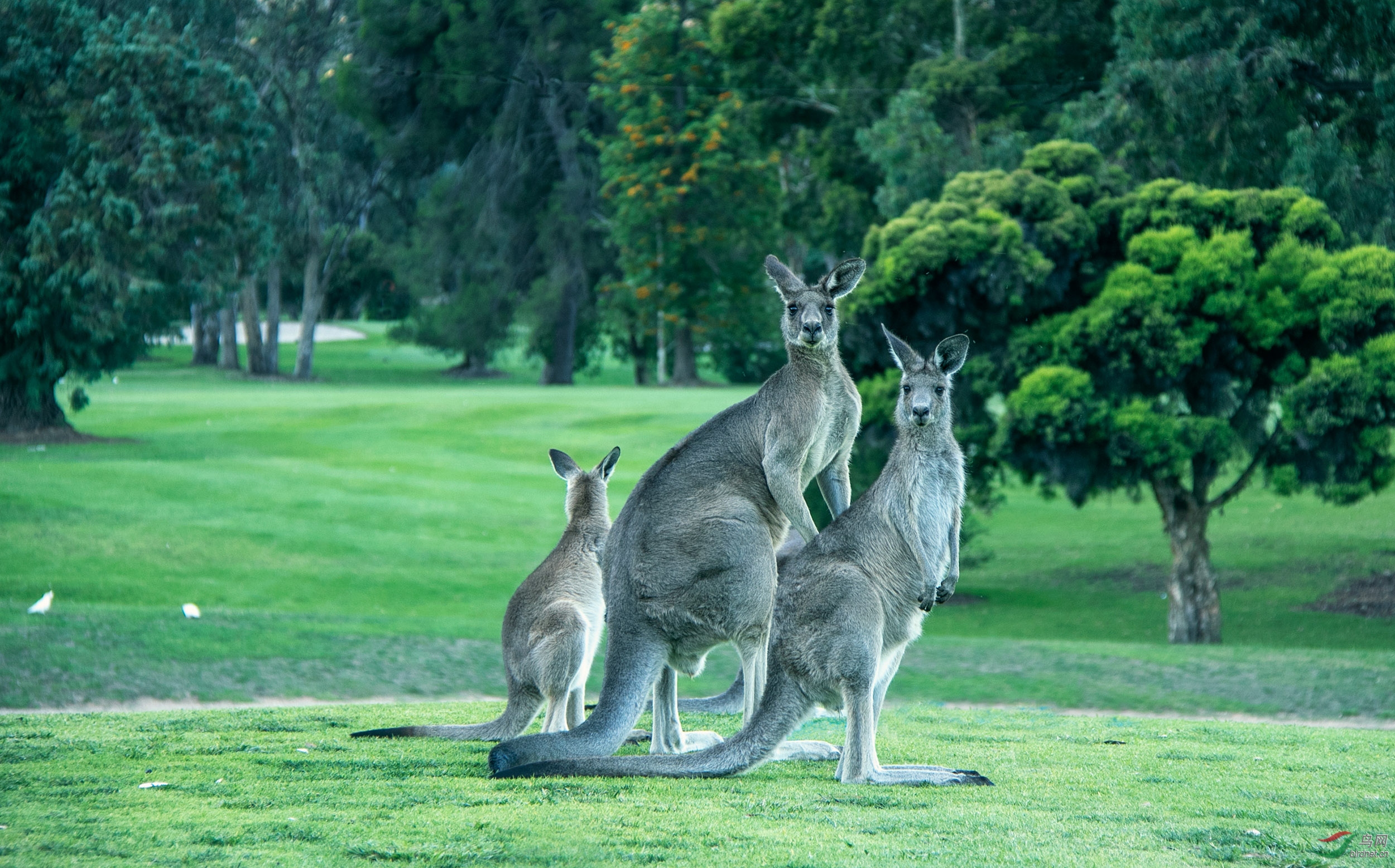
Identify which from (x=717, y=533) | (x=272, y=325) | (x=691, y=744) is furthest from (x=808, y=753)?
(x=272, y=325)

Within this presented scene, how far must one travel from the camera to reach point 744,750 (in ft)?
18.8

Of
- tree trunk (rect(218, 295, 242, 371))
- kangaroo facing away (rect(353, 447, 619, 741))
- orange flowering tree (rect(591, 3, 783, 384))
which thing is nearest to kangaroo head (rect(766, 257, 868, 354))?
kangaroo facing away (rect(353, 447, 619, 741))

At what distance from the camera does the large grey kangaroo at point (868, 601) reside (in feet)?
18.3

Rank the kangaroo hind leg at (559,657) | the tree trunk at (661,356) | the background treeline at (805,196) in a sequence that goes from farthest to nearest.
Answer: the tree trunk at (661,356) < the background treeline at (805,196) < the kangaroo hind leg at (559,657)

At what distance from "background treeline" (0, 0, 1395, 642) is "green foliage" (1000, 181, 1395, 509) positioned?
42 millimetres

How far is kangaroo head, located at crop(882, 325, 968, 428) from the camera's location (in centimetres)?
594

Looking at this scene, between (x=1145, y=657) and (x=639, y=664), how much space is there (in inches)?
371

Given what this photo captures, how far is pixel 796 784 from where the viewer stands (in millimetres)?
5676

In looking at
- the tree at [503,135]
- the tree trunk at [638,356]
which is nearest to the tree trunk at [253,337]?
the tree at [503,135]

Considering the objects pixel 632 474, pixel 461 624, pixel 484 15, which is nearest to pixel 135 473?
pixel 632 474

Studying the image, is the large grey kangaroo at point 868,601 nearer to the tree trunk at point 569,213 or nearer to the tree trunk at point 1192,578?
the tree trunk at point 1192,578

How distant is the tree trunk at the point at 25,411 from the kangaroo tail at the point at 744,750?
25386 mm

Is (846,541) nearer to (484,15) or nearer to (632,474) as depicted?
(632,474)

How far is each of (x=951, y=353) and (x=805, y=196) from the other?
3056 cm
